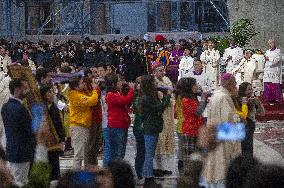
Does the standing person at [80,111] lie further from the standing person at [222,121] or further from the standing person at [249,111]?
the standing person at [222,121]

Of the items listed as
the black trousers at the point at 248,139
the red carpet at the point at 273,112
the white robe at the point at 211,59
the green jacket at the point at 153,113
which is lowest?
the red carpet at the point at 273,112

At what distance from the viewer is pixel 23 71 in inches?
506

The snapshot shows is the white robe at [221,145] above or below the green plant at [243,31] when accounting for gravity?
below

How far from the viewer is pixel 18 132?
11.0 meters

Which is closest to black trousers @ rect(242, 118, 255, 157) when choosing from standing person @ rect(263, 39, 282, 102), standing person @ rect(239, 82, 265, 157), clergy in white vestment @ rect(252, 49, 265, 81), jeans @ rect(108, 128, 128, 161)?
standing person @ rect(239, 82, 265, 157)

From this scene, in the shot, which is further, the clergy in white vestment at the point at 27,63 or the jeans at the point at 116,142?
the clergy in white vestment at the point at 27,63

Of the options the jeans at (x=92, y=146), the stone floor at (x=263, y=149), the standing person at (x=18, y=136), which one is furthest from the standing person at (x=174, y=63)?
the standing person at (x=18, y=136)

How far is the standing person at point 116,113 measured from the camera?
13.6 meters

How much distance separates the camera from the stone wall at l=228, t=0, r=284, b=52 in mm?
26469

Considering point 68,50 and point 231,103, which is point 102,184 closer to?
point 231,103

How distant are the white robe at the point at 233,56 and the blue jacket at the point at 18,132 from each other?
14.7 meters

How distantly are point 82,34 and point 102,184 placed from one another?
41.4 m

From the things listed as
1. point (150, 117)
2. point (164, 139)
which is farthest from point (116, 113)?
point (164, 139)

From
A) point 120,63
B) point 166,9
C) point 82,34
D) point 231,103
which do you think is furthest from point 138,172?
point 166,9
